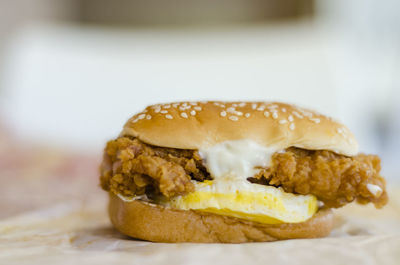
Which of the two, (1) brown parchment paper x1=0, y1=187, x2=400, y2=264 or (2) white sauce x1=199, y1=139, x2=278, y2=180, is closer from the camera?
(1) brown parchment paper x1=0, y1=187, x2=400, y2=264

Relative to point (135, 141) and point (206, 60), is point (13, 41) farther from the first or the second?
point (135, 141)

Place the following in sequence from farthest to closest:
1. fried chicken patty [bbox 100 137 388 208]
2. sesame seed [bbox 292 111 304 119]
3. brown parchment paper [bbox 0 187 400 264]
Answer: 1. sesame seed [bbox 292 111 304 119]
2. fried chicken patty [bbox 100 137 388 208]
3. brown parchment paper [bbox 0 187 400 264]

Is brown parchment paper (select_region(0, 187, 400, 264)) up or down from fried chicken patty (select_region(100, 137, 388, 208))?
down

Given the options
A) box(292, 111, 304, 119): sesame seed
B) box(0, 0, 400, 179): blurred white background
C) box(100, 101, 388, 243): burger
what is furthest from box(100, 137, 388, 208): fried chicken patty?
box(0, 0, 400, 179): blurred white background

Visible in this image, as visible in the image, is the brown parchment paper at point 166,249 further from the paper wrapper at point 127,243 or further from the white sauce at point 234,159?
the white sauce at point 234,159

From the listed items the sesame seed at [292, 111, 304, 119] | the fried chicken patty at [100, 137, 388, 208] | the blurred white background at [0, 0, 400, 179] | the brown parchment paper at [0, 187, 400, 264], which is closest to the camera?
the brown parchment paper at [0, 187, 400, 264]

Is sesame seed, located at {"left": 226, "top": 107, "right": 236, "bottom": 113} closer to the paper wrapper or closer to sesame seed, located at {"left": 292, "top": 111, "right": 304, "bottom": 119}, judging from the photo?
sesame seed, located at {"left": 292, "top": 111, "right": 304, "bottom": 119}

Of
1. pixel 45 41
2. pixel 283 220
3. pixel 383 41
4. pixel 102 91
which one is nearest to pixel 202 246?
pixel 283 220

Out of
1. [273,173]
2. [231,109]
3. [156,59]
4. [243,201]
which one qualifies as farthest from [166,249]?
[156,59]
